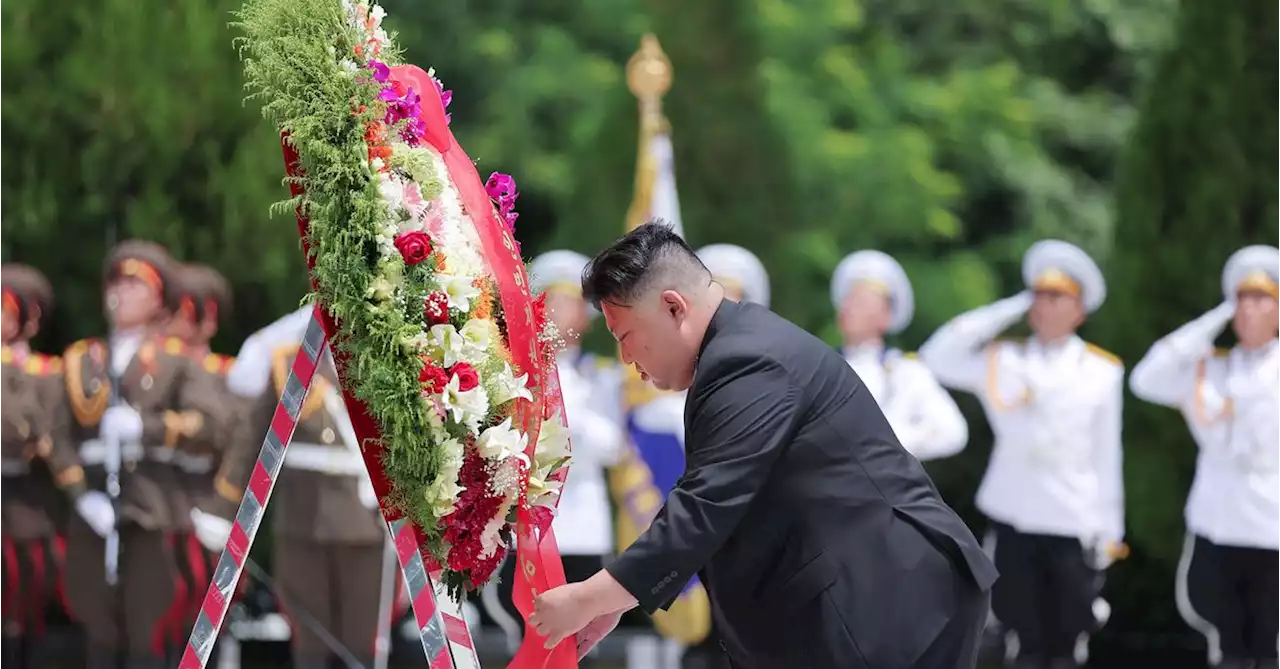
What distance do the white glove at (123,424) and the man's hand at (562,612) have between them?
482 cm

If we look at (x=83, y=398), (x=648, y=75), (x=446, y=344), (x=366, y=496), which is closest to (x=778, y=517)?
(x=446, y=344)

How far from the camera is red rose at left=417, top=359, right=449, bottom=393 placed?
12.3 ft

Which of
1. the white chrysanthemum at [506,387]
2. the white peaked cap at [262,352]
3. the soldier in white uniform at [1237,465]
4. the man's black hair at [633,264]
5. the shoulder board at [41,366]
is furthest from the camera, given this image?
the shoulder board at [41,366]

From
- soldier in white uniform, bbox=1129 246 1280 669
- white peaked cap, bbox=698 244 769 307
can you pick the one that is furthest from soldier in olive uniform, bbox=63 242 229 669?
soldier in white uniform, bbox=1129 246 1280 669

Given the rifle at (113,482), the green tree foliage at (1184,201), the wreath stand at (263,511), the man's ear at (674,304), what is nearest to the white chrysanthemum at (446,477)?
the wreath stand at (263,511)

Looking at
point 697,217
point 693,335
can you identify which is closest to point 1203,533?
point 697,217

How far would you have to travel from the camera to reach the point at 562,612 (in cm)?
360

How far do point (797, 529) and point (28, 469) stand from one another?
Result: 5.81 m

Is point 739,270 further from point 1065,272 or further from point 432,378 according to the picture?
point 432,378

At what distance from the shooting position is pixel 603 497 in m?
8.21

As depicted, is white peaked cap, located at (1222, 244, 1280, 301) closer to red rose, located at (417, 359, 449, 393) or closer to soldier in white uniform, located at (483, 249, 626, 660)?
soldier in white uniform, located at (483, 249, 626, 660)

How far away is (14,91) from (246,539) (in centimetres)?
635

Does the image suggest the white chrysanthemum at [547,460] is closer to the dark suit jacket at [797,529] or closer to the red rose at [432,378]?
the red rose at [432,378]

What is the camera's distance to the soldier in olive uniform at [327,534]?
7.46 meters
